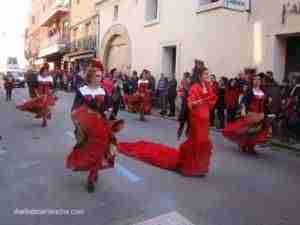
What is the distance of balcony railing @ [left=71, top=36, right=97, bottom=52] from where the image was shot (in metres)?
34.0

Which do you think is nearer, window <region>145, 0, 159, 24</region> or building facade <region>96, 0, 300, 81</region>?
building facade <region>96, 0, 300, 81</region>

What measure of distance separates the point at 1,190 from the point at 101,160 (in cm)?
138

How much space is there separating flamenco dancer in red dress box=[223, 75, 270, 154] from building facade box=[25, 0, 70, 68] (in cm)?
3511

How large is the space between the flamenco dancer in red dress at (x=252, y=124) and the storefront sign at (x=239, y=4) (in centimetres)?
620

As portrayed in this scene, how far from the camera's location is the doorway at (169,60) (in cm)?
2255

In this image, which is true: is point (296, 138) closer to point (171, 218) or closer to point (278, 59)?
point (278, 59)

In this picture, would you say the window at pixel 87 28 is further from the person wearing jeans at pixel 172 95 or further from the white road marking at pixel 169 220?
the white road marking at pixel 169 220

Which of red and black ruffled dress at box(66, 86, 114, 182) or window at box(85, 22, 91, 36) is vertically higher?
window at box(85, 22, 91, 36)

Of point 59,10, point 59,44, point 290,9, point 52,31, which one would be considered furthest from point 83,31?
point 290,9

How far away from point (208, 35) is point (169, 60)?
4616 millimetres

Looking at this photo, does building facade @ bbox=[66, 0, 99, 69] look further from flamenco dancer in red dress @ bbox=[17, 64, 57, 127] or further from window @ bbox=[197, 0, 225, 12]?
flamenco dancer in red dress @ bbox=[17, 64, 57, 127]

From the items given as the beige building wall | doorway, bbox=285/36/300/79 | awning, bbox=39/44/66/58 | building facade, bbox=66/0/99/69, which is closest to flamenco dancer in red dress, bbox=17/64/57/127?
doorway, bbox=285/36/300/79

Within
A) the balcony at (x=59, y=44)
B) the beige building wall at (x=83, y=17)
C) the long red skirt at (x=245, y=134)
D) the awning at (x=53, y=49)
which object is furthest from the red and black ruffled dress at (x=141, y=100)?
the awning at (x=53, y=49)

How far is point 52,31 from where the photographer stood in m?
53.6
